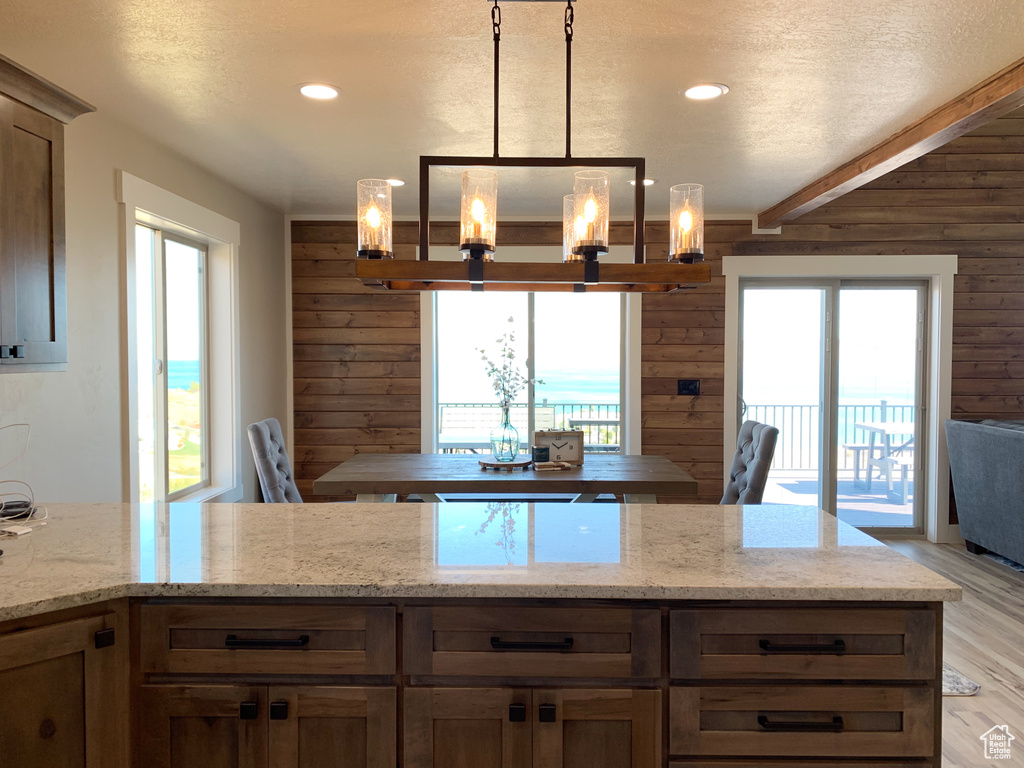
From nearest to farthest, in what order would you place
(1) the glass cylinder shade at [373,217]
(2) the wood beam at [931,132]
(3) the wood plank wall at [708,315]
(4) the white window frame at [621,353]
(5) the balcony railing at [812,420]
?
(1) the glass cylinder shade at [373,217]
(2) the wood beam at [931,132]
(3) the wood plank wall at [708,315]
(4) the white window frame at [621,353]
(5) the balcony railing at [812,420]

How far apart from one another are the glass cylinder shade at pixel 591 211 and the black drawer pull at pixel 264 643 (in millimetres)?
1212

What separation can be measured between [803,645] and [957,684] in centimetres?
209

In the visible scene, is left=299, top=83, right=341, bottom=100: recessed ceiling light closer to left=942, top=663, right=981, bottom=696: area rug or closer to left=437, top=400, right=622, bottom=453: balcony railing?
left=437, top=400, right=622, bottom=453: balcony railing

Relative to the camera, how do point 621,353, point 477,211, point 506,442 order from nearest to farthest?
1. point 477,211
2. point 506,442
3. point 621,353

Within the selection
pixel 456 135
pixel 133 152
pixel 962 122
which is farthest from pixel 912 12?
pixel 133 152

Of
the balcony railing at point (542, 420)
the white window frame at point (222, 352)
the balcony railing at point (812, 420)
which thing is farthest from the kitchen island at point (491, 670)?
the balcony railing at point (812, 420)

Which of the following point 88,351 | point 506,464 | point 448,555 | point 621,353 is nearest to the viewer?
point 448,555

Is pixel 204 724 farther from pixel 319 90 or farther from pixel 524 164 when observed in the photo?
pixel 319 90

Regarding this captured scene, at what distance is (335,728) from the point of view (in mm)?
1601

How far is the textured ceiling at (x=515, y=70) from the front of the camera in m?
2.24

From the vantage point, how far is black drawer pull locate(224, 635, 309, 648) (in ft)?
5.25

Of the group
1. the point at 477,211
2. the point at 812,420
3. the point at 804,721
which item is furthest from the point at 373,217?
the point at 812,420

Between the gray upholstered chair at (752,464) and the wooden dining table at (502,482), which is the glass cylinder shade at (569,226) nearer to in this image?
the wooden dining table at (502,482)

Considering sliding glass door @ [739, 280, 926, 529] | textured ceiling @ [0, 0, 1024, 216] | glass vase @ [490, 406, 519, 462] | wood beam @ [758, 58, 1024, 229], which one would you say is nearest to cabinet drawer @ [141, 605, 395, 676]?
textured ceiling @ [0, 0, 1024, 216]
